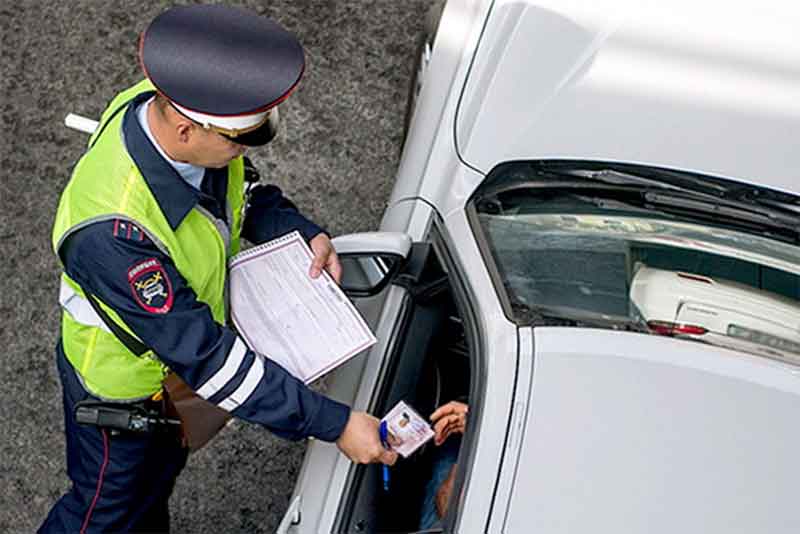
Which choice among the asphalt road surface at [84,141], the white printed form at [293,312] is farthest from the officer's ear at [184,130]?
the asphalt road surface at [84,141]

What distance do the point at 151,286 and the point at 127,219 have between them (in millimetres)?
136

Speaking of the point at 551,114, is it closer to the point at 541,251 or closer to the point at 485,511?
the point at 541,251

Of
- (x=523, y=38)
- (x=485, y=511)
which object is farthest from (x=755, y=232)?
(x=485, y=511)

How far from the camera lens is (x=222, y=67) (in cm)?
211

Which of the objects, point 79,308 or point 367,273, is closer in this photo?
point 79,308

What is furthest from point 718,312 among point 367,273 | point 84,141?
point 84,141

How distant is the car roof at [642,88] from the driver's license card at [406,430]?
660mm

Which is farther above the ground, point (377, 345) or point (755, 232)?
point (755, 232)

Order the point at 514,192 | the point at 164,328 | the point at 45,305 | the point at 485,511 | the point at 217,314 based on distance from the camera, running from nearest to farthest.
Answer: the point at 485,511 < the point at 164,328 < the point at 217,314 < the point at 514,192 < the point at 45,305

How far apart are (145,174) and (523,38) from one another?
1032mm

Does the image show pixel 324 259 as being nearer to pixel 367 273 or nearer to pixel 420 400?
pixel 367 273

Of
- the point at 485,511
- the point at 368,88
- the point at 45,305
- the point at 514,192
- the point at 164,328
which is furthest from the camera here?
the point at 368,88

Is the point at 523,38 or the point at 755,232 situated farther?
the point at 523,38

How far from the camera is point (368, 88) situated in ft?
13.5
